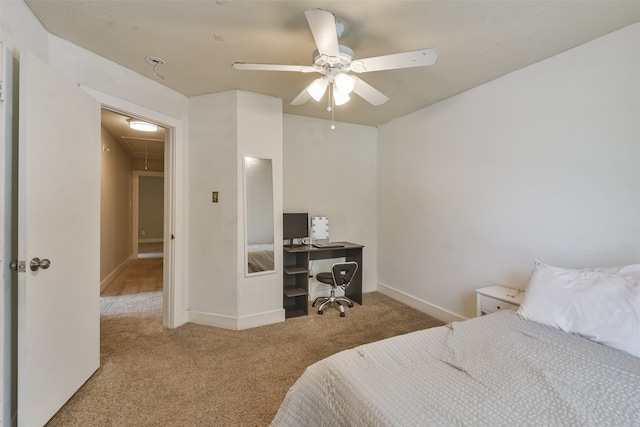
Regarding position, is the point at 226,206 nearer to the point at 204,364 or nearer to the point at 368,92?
the point at 204,364

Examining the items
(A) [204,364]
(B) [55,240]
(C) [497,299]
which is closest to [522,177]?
(C) [497,299]

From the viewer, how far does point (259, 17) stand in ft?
5.91

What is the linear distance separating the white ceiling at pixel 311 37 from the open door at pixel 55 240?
49 cm

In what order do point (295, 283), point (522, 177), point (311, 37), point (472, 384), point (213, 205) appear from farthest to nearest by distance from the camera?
point (295, 283) < point (213, 205) < point (522, 177) < point (311, 37) < point (472, 384)

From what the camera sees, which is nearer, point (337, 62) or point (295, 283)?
point (337, 62)

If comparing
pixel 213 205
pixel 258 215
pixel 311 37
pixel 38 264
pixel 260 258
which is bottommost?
pixel 260 258

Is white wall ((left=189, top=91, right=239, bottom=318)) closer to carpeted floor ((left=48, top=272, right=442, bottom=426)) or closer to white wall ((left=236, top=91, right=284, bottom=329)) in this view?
white wall ((left=236, top=91, right=284, bottom=329))

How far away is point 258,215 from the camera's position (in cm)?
317

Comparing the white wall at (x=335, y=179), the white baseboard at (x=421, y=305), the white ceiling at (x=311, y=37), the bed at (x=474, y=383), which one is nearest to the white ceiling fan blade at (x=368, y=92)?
the white ceiling at (x=311, y=37)

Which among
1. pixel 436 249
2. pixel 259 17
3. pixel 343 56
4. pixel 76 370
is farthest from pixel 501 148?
pixel 76 370

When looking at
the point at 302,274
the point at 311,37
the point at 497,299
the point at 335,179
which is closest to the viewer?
the point at 311,37

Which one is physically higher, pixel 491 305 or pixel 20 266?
pixel 20 266

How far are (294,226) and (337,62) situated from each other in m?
2.15

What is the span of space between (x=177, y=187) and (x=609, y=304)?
140 inches
